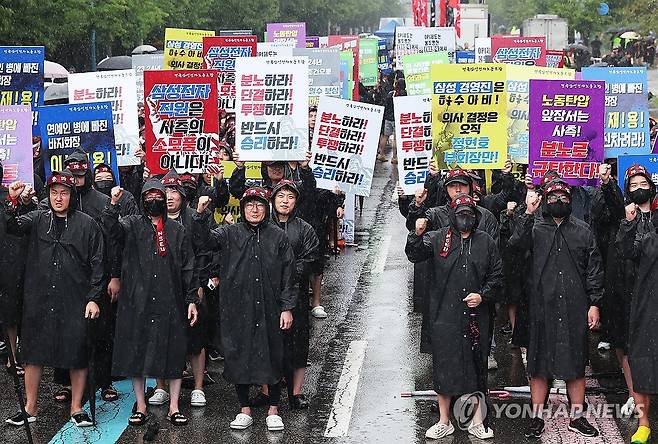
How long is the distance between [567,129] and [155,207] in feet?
12.7

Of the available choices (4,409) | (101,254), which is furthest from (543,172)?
(4,409)

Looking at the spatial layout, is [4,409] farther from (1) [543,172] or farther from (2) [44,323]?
(1) [543,172]

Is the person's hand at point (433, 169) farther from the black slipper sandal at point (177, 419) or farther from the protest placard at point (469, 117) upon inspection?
the black slipper sandal at point (177, 419)

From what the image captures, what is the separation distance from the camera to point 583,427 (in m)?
9.18

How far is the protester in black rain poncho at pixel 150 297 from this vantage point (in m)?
9.55

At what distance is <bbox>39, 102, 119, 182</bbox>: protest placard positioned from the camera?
11203 mm

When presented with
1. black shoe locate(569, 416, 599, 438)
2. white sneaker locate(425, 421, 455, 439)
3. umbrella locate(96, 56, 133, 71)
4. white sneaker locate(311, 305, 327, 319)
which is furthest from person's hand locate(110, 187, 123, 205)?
umbrella locate(96, 56, 133, 71)

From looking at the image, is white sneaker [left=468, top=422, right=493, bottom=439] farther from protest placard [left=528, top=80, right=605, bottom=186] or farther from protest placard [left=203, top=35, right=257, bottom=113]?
protest placard [left=203, top=35, right=257, bottom=113]

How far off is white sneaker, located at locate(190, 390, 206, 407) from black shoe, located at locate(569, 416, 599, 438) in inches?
115

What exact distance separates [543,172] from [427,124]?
7.99 feet

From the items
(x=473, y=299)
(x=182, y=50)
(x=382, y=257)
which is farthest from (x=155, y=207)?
(x=182, y=50)

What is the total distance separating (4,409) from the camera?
9.95m

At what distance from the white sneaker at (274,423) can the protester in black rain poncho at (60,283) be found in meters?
1.38

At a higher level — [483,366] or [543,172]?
[543,172]
